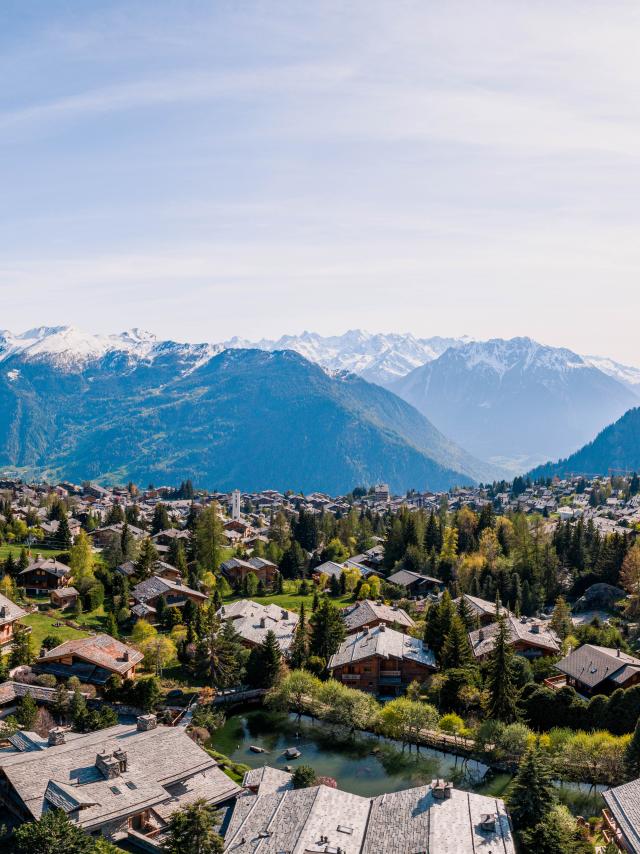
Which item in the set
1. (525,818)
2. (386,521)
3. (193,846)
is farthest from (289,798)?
(386,521)

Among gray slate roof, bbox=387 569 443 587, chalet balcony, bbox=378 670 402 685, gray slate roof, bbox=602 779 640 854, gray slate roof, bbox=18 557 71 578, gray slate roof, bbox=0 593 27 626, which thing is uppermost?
gray slate roof, bbox=602 779 640 854

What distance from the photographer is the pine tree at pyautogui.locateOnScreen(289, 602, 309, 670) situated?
7525 centimetres

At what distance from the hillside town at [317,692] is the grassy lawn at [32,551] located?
Result: 1070mm

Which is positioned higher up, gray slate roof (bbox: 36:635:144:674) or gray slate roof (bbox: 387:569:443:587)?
gray slate roof (bbox: 36:635:144:674)

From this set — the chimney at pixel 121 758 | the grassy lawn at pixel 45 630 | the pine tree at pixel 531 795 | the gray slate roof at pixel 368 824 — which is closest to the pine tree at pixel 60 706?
the grassy lawn at pixel 45 630

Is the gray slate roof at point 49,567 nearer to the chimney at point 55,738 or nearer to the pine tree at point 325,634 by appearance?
the pine tree at point 325,634

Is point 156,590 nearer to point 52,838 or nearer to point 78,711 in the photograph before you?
point 78,711

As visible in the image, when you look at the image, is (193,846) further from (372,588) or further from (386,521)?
(386,521)

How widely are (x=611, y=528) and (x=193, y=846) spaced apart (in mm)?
117107

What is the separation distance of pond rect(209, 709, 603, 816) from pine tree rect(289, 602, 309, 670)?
7903mm

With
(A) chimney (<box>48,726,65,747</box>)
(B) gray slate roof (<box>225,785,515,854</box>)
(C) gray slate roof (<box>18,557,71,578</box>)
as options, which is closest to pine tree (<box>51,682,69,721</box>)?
(A) chimney (<box>48,726,65,747</box>)

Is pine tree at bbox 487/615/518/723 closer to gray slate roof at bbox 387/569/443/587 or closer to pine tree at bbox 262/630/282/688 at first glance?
pine tree at bbox 262/630/282/688

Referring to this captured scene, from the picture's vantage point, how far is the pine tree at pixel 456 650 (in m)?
72.7

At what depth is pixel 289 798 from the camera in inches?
1779
